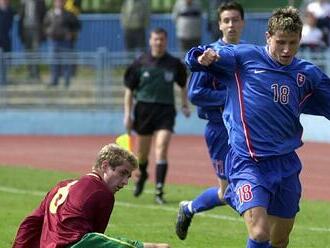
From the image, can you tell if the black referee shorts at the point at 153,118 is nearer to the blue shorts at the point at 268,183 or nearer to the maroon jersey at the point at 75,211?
the blue shorts at the point at 268,183

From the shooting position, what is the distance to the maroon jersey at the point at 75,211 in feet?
27.5

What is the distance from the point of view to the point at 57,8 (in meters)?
28.3

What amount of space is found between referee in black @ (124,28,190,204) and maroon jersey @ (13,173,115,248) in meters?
A: 7.84

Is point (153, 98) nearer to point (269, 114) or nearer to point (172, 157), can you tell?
point (172, 157)

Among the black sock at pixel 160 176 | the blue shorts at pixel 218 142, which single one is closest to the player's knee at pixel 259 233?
the blue shorts at pixel 218 142

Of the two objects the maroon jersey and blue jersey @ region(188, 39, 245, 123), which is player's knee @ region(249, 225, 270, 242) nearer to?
the maroon jersey

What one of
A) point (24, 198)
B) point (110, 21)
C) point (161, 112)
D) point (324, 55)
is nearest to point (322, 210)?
point (161, 112)

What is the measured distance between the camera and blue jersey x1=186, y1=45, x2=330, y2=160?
9.73m

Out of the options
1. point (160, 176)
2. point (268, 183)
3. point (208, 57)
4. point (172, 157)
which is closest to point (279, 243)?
point (268, 183)

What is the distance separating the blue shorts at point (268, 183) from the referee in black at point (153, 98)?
6573 millimetres

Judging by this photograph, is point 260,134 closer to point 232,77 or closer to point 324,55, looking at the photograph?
point 232,77

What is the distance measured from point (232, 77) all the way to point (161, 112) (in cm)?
673

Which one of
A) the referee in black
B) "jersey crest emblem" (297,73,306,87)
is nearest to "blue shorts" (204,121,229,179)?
"jersey crest emblem" (297,73,306,87)

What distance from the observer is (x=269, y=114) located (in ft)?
31.9
